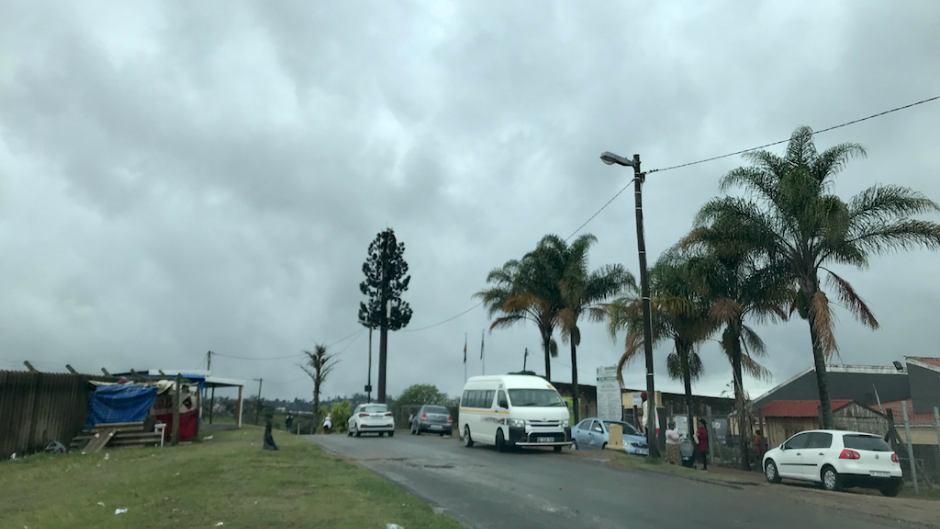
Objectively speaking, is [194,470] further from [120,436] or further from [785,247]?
[785,247]

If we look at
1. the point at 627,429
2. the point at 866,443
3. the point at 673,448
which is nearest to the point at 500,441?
the point at 673,448

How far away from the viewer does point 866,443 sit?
1602 centimetres

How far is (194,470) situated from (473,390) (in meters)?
12.7

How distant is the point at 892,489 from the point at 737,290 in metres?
7.80

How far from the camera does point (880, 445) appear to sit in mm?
16031

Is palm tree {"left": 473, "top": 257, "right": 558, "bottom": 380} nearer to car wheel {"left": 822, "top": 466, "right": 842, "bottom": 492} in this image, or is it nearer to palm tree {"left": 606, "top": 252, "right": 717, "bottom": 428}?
palm tree {"left": 606, "top": 252, "right": 717, "bottom": 428}

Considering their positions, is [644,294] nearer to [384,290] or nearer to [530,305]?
[530,305]

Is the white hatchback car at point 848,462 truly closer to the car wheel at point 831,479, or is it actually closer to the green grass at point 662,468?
the car wheel at point 831,479

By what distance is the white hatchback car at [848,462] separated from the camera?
1569 centimetres

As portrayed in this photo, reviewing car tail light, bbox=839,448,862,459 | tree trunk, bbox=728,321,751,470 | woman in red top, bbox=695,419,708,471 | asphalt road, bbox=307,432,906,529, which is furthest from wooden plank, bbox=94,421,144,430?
car tail light, bbox=839,448,862,459

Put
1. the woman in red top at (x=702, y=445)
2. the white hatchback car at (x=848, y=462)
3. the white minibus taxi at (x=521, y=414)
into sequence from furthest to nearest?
the white minibus taxi at (x=521, y=414)
the woman in red top at (x=702, y=445)
the white hatchback car at (x=848, y=462)

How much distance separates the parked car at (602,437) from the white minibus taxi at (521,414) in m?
3.24

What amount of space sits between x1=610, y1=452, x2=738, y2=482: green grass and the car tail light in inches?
95.4

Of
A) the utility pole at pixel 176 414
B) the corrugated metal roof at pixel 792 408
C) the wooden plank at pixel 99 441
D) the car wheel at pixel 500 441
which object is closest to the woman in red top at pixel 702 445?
the car wheel at pixel 500 441
